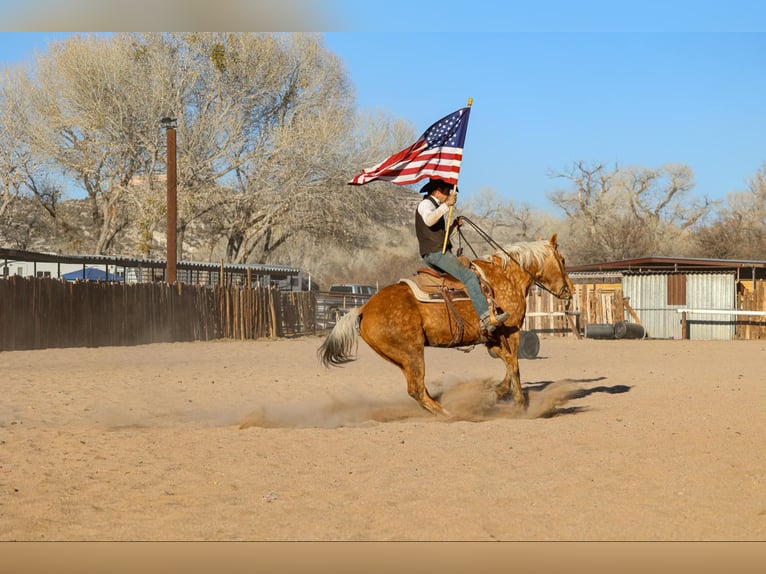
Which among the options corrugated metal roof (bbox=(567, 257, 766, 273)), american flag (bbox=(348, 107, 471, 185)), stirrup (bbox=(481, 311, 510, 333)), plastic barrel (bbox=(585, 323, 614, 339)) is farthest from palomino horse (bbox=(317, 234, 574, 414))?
corrugated metal roof (bbox=(567, 257, 766, 273))

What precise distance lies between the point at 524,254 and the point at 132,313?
17189mm

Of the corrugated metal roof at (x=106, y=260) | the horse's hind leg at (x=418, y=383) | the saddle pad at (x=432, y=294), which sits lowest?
the horse's hind leg at (x=418, y=383)

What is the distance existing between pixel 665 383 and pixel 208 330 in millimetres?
17174

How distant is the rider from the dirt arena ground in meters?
1.18

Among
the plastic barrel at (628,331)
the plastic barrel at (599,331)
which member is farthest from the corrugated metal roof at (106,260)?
the plastic barrel at (628,331)

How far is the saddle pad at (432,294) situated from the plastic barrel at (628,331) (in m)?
21.1

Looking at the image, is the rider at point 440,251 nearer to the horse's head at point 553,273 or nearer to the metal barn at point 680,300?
the horse's head at point 553,273

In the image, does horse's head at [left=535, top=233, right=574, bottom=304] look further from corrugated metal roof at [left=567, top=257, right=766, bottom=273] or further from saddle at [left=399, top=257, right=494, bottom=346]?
corrugated metal roof at [left=567, top=257, right=766, bottom=273]

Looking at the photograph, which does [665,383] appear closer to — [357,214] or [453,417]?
[453,417]

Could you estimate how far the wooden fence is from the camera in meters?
22.8

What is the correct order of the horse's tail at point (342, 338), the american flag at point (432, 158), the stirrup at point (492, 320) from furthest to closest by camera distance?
the american flag at point (432, 158) → the horse's tail at point (342, 338) → the stirrup at point (492, 320)

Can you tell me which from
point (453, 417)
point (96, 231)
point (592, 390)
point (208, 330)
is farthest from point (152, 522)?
point (96, 231)

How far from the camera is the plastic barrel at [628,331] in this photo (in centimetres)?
3081

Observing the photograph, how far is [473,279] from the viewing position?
10.6 meters
